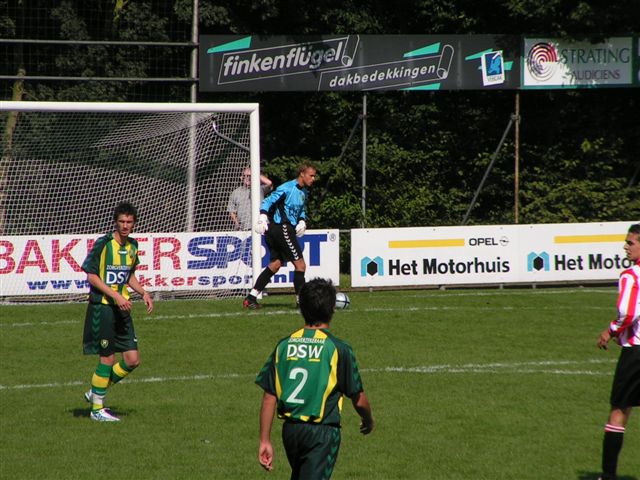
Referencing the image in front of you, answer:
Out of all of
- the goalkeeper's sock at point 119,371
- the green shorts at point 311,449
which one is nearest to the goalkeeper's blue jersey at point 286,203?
the goalkeeper's sock at point 119,371

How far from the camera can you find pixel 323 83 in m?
22.0

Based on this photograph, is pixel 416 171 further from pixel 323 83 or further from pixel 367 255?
pixel 367 255

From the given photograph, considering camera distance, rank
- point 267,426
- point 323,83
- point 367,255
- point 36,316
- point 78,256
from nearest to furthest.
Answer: point 267,426 → point 36,316 → point 78,256 → point 367,255 → point 323,83

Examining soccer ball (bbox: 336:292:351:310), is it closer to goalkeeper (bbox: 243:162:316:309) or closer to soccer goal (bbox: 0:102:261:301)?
goalkeeper (bbox: 243:162:316:309)

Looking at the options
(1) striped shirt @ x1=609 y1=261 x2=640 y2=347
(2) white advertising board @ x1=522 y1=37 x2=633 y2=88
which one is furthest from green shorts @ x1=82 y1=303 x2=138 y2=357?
(2) white advertising board @ x1=522 y1=37 x2=633 y2=88

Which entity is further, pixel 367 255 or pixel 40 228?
pixel 367 255

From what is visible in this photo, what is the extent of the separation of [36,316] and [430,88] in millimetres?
10415

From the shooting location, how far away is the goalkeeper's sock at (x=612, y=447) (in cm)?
759

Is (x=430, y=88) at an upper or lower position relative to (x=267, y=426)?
upper

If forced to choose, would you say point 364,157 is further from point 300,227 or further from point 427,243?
point 300,227

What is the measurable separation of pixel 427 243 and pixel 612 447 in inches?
427

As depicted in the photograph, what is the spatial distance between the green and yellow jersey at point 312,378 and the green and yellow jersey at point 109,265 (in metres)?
4.16

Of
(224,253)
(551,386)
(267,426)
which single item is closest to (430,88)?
(224,253)

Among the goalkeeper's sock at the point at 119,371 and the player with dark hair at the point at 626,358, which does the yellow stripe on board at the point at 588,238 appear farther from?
the player with dark hair at the point at 626,358
